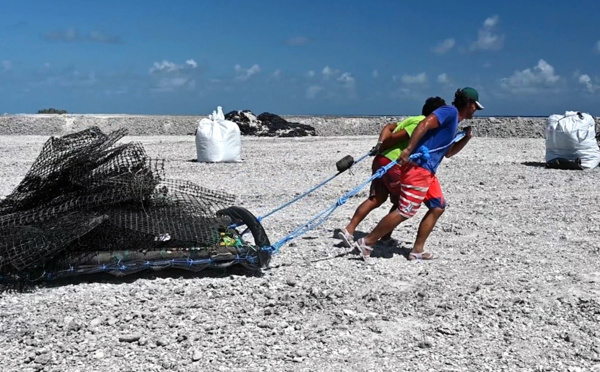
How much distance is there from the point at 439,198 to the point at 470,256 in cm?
53

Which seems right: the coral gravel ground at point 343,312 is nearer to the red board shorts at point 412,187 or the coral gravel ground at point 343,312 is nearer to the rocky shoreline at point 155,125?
the red board shorts at point 412,187

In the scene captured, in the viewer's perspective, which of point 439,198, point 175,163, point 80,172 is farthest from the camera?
point 175,163

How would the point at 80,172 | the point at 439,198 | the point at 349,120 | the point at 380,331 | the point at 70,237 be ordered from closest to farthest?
the point at 380,331 < the point at 70,237 < the point at 80,172 < the point at 439,198 < the point at 349,120

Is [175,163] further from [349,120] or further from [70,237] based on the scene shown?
[349,120]

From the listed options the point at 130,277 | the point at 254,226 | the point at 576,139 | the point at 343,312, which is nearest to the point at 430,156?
the point at 254,226

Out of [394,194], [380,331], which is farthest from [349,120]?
[380,331]

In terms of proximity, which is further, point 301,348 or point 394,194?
point 394,194

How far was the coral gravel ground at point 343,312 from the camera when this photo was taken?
3.45m

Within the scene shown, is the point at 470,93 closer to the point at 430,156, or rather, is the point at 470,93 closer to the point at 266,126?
the point at 430,156

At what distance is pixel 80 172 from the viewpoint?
4801 millimetres

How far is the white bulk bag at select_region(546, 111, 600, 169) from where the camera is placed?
35.5ft

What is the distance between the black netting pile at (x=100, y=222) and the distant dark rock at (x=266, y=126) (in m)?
15.0

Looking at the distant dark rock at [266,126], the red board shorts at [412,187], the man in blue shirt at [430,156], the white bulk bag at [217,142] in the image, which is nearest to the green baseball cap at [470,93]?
the man in blue shirt at [430,156]

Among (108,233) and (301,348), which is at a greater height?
(108,233)
